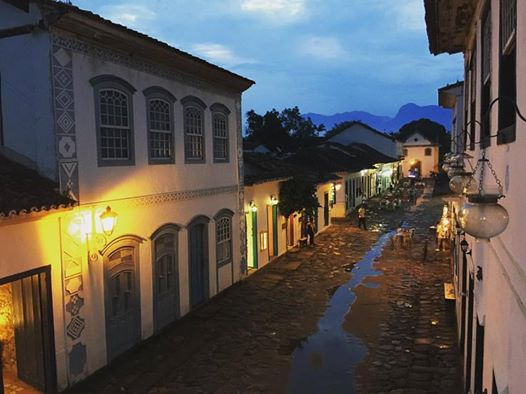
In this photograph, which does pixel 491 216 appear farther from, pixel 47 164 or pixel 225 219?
pixel 225 219

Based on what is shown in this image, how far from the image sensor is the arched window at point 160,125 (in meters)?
11.9

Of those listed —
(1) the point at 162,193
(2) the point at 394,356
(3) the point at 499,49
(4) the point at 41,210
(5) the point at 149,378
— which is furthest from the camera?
(1) the point at 162,193

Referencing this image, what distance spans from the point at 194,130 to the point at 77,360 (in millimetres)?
6805

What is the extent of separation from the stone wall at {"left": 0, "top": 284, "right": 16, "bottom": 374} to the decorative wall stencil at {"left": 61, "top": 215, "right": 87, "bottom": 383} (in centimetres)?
104

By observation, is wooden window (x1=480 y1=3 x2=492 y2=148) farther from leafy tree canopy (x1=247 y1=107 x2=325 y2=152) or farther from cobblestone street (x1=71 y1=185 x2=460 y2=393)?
leafy tree canopy (x1=247 y1=107 x2=325 y2=152)

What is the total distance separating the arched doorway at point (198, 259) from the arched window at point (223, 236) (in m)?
0.78

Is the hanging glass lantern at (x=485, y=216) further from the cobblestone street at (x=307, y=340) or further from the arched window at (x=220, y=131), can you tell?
the arched window at (x=220, y=131)

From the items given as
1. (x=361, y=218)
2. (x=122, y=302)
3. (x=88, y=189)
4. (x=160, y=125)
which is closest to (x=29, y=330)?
(x=122, y=302)

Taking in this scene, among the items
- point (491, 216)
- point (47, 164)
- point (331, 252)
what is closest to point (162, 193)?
point (47, 164)

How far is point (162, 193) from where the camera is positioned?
12359 mm

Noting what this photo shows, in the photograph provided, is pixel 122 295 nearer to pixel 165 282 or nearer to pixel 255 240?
pixel 165 282

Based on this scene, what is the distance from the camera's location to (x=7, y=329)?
9500mm

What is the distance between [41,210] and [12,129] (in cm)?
219

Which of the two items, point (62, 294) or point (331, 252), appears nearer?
point (62, 294)
